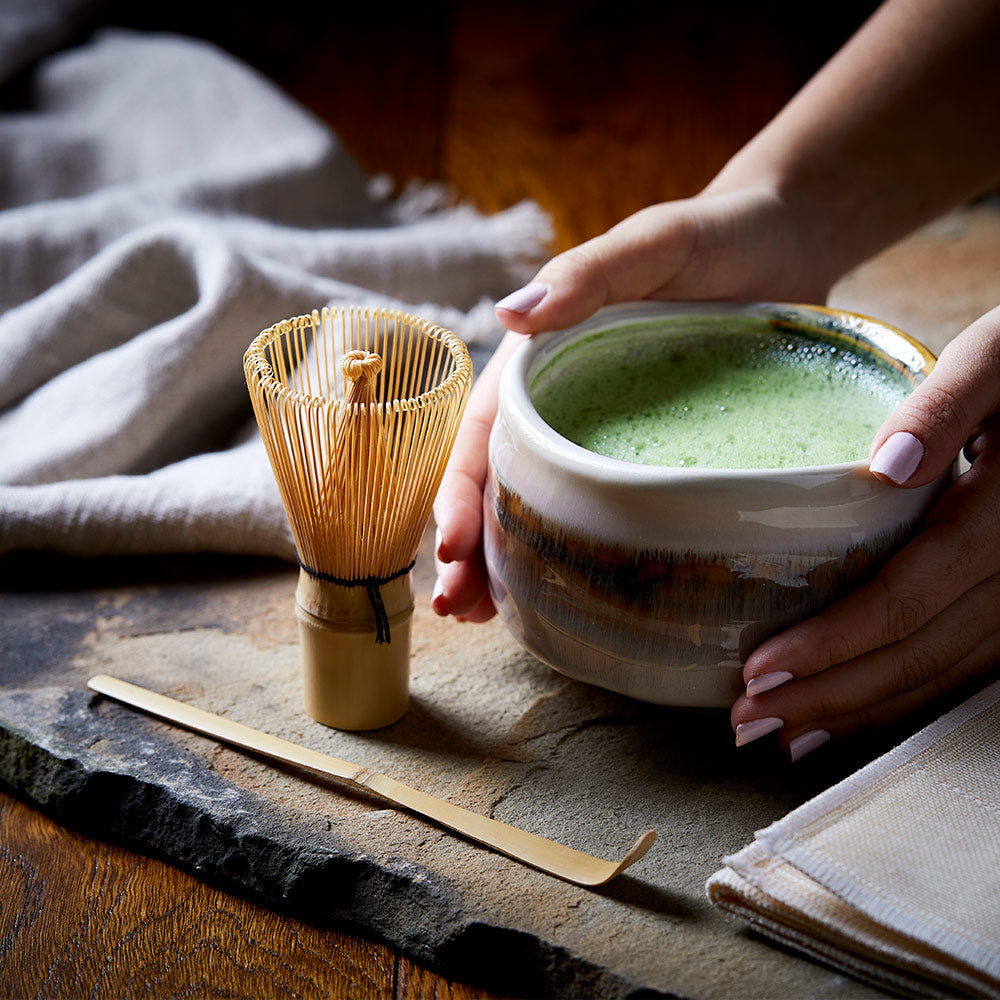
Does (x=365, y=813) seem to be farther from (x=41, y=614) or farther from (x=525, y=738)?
(x=41, y=614)

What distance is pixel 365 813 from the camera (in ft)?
1.81

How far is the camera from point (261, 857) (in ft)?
1.72

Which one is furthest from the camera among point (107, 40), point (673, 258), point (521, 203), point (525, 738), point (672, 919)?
point (107, 40)

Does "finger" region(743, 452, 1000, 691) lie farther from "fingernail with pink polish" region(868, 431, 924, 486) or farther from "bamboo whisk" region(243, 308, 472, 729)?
"bamboo whisk" region(243, 308, 472, 729)

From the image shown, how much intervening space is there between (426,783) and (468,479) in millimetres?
157

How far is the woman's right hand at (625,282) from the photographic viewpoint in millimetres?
621

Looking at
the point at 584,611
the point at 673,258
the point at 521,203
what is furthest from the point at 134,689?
the point at 521,203

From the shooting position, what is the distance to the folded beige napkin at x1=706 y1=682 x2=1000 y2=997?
446 millimetres

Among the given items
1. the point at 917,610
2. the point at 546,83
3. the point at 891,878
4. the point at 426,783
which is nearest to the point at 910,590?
the point at 917,610

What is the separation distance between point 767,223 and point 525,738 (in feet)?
1.22

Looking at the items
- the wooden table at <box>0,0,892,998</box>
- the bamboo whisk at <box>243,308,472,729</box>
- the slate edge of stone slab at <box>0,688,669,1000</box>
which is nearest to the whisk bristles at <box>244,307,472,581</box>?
the bamboo whisk at <box>243,308,472,729</box>

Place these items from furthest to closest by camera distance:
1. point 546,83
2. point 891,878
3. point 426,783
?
point 546,83 → point 426,783 → point 891,878

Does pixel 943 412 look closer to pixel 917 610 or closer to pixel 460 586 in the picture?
pixel 917 610

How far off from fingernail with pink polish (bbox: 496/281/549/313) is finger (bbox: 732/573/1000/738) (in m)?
0.22
